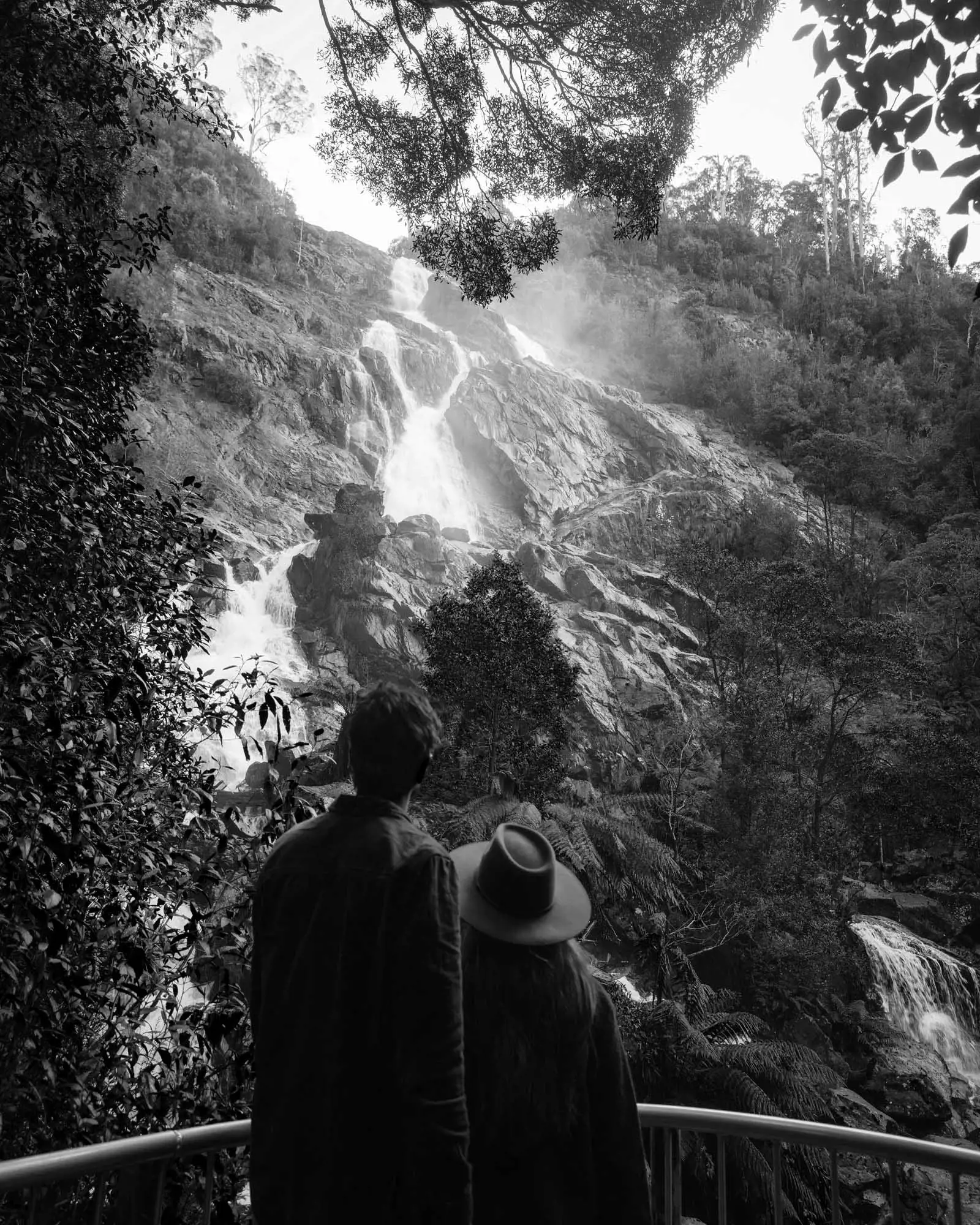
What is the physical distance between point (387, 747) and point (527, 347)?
4771cm

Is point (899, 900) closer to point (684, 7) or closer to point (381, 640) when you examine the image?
point (381, 640)

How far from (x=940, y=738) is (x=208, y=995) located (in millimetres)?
20825

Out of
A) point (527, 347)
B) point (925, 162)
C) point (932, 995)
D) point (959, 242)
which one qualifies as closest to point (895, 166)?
point (925, 162)

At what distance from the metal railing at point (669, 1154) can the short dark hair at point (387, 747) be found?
69 centimetres

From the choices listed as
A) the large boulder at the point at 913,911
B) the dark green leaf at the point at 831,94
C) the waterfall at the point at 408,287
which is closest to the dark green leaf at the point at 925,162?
the dark green leaf at the point at 831,94

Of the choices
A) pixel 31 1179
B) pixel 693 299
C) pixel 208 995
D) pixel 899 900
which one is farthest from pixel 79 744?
pixel 693 299

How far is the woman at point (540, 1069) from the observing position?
4.46 ft

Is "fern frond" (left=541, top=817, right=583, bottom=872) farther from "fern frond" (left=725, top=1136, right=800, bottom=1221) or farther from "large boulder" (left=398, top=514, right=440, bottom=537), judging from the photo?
"large boulder" (left=398, top=514, right=440, bottom=537)

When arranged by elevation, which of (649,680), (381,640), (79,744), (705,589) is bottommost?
(381,640)

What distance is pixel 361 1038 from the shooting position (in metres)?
1.33

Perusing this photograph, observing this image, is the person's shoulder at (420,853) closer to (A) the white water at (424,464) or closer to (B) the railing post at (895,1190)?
(B) the railing post at (895,1190)

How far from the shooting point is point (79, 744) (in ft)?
8.95

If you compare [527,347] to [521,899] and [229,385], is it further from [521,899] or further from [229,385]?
[521,899]

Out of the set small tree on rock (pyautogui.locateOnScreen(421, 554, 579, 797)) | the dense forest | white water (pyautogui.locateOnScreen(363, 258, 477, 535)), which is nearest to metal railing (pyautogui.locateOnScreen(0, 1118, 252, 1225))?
the dense forest
